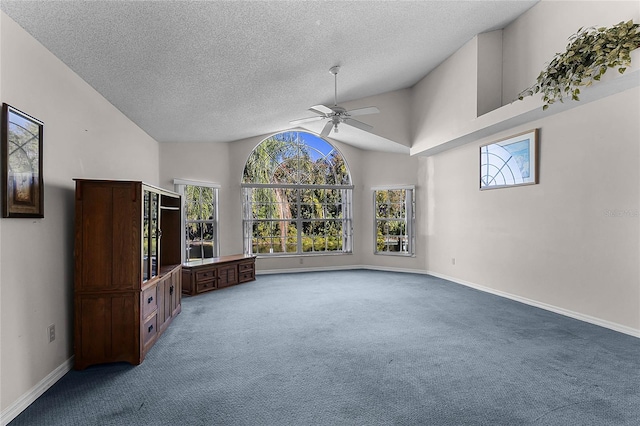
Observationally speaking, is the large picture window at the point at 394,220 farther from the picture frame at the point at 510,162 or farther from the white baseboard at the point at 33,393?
the white baseboard at the point at 33,393

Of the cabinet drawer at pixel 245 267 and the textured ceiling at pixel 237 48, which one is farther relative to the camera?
the cabinet drawer at pixel 245 267

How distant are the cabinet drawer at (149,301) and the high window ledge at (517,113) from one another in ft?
15.3

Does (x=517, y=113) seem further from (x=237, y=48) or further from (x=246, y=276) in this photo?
(x=246, y=276)

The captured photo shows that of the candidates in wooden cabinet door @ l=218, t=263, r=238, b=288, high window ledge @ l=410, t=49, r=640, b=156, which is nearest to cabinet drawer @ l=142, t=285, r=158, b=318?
wooden cabinet door @ l=218, t=263, r=238, b=288

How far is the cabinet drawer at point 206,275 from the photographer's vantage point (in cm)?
537

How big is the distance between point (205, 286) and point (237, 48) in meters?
3.77

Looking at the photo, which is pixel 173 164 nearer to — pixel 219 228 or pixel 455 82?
pixel 219 228

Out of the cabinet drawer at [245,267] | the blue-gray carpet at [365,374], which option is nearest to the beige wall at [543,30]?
the blue-gray carpet at [365,374]

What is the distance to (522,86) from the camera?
4.70 meters

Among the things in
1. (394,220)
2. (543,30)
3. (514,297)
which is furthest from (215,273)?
(543,30)

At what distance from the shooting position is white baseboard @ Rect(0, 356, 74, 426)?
6.75 feet

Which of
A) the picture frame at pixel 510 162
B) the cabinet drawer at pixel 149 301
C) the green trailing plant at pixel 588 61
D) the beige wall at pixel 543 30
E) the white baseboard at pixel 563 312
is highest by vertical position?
the beige wall at pixel 543 30

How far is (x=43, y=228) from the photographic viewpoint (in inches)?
98.0

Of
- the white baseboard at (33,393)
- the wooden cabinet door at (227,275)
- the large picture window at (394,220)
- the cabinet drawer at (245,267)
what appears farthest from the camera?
the large picture window at (394,220)
